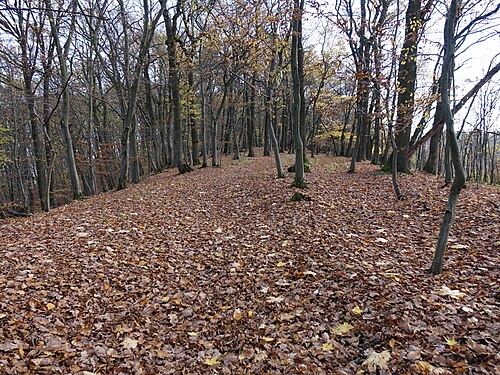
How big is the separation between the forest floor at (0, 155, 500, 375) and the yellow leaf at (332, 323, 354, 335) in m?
0.02

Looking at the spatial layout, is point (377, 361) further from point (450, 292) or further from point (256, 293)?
point (256, 293)

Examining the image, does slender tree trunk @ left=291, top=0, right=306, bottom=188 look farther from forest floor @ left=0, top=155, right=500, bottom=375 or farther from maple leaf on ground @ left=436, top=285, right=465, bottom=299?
maple leaf on ground @ left=436, top=285, right=465, bottom=299

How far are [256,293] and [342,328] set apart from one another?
139cm

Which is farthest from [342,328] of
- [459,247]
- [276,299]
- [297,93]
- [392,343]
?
[297,93]

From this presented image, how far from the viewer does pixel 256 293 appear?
14.3ft

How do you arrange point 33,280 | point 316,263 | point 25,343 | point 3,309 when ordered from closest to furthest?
point 25,343 < point 3,309 < point 33,280 < point 316,263

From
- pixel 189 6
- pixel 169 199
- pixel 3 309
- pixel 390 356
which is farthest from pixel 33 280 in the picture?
pixel 189 6

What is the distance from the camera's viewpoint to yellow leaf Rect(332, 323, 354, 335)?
3.33m

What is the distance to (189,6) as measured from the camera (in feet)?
46.1

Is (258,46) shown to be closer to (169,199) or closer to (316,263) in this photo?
(169,199)

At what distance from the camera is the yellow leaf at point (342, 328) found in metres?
3.33

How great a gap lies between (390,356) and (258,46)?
33.9 feet

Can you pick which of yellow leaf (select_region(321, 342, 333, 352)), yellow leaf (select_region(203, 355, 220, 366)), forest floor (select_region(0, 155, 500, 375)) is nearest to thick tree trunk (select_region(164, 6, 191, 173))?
forest floor (select_region(0, 155, 500, 375))

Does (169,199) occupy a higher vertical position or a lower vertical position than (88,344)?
higher
